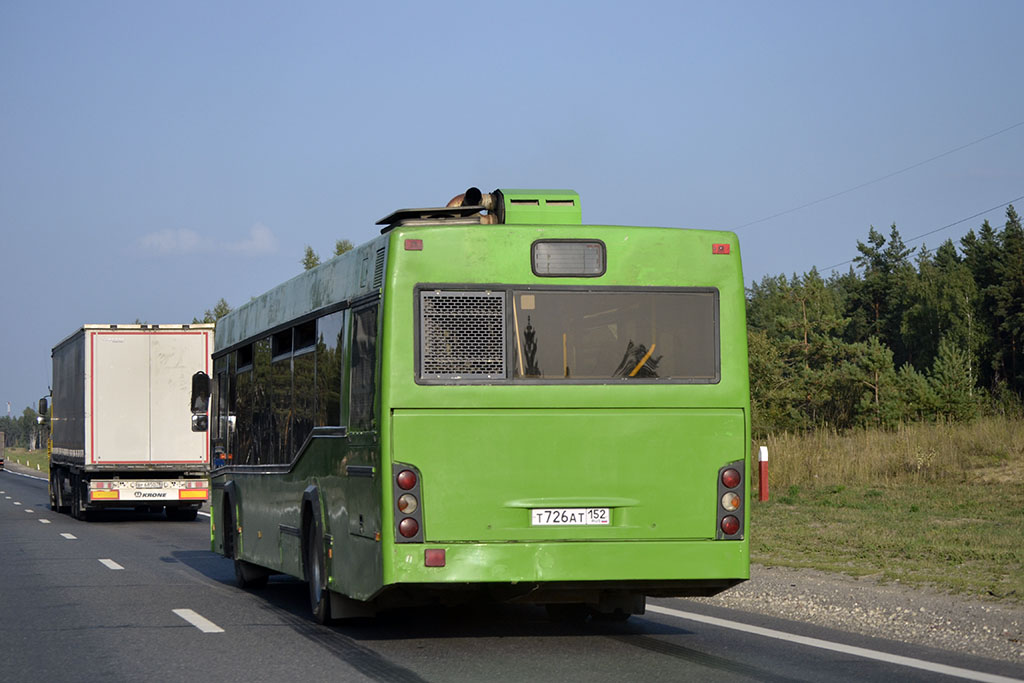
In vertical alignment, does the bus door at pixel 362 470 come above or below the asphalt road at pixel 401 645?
above

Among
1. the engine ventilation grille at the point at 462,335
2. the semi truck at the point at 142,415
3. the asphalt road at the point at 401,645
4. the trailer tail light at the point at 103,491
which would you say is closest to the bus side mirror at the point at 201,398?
the asphalt road at the point at 401,645

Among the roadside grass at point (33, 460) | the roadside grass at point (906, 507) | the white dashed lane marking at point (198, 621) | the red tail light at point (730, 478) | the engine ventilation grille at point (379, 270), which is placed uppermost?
the engine ventilation grille at point (379, 270)

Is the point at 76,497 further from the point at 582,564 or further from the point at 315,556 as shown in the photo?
the point at 582,564

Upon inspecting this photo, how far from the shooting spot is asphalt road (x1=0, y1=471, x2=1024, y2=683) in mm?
9203

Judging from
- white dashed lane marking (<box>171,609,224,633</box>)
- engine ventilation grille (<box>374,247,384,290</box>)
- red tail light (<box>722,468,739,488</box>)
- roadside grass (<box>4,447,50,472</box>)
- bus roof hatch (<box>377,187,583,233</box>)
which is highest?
bus roof hatch (<box>377,187,583,233</box>)

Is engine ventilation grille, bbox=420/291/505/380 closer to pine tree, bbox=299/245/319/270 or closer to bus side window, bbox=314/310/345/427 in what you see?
bus side window, bbox=314/310/345/427

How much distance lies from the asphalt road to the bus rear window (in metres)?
1.89

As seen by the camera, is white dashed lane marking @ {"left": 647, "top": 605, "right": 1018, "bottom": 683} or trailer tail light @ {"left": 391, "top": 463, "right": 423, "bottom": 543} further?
trailer tail light @ {"left": 391, "top": 463, "right": 423, "bottom": 543}

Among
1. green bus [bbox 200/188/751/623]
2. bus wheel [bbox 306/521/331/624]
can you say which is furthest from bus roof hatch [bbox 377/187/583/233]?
bus wheel [bbox 306/521/331/624]

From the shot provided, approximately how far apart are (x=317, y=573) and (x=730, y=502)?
3.52 metres

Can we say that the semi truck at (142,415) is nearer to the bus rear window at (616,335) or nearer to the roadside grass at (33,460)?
the bus rear window at (616,335)

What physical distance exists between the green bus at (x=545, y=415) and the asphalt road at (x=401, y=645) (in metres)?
0.47

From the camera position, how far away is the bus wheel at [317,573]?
37.9 ft

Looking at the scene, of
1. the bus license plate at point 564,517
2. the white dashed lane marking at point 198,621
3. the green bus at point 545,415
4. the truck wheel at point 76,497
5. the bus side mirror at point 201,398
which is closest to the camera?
the green bus at point 545,415
